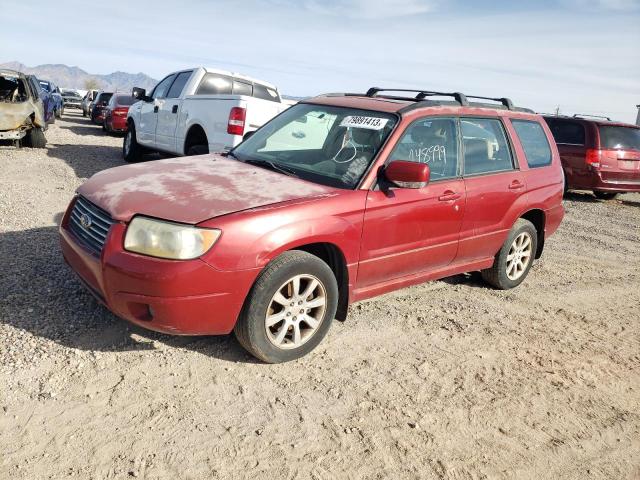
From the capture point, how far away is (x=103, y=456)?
8.30ft

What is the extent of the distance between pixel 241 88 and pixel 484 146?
6.71 meters

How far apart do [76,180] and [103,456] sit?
22.9 feet

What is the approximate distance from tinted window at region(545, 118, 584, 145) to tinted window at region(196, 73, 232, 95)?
665cm

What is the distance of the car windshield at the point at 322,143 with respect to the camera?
154 inches

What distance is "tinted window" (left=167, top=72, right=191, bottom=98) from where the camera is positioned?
9797 millimetres

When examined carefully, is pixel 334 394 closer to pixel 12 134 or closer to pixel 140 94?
pixel 140 94

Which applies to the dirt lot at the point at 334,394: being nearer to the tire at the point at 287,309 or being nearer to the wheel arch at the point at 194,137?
the tire at the point at 287,309

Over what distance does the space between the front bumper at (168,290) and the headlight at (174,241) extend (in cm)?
4

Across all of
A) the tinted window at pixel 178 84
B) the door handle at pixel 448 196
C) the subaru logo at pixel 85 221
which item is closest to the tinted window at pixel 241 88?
the tinted window at pixel 178 84

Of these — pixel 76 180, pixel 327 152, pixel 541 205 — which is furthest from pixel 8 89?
pixel 541 205

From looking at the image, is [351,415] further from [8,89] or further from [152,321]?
[8,89]

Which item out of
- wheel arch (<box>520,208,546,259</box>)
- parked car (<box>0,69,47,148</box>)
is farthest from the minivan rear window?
parked car (<box>0,69,47,148</box>)

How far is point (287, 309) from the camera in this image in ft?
11.3

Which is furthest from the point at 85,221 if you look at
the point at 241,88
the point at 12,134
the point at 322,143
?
the point at 12,134
